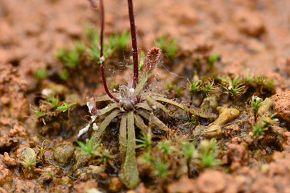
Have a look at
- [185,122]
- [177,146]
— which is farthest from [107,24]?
[177,146]

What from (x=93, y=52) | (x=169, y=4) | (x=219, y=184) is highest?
(x=169, y=4)

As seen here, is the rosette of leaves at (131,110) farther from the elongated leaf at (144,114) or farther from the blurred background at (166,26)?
the blurred background at (166,26)

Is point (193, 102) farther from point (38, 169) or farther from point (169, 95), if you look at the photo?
point (38, 169)

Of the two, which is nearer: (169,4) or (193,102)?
(193,102)

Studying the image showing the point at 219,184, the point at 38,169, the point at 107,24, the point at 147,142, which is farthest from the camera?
the point at 107,24

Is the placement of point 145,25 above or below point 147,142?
above

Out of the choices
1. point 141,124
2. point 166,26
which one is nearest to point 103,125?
point 141,124

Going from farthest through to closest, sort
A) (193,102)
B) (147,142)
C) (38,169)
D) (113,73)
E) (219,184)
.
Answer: (113,73) < (193,102) < (38,169) < (147,142) < (219,184)

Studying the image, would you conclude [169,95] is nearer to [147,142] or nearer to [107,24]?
[147,142]

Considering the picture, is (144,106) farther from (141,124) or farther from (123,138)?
(123,138)
